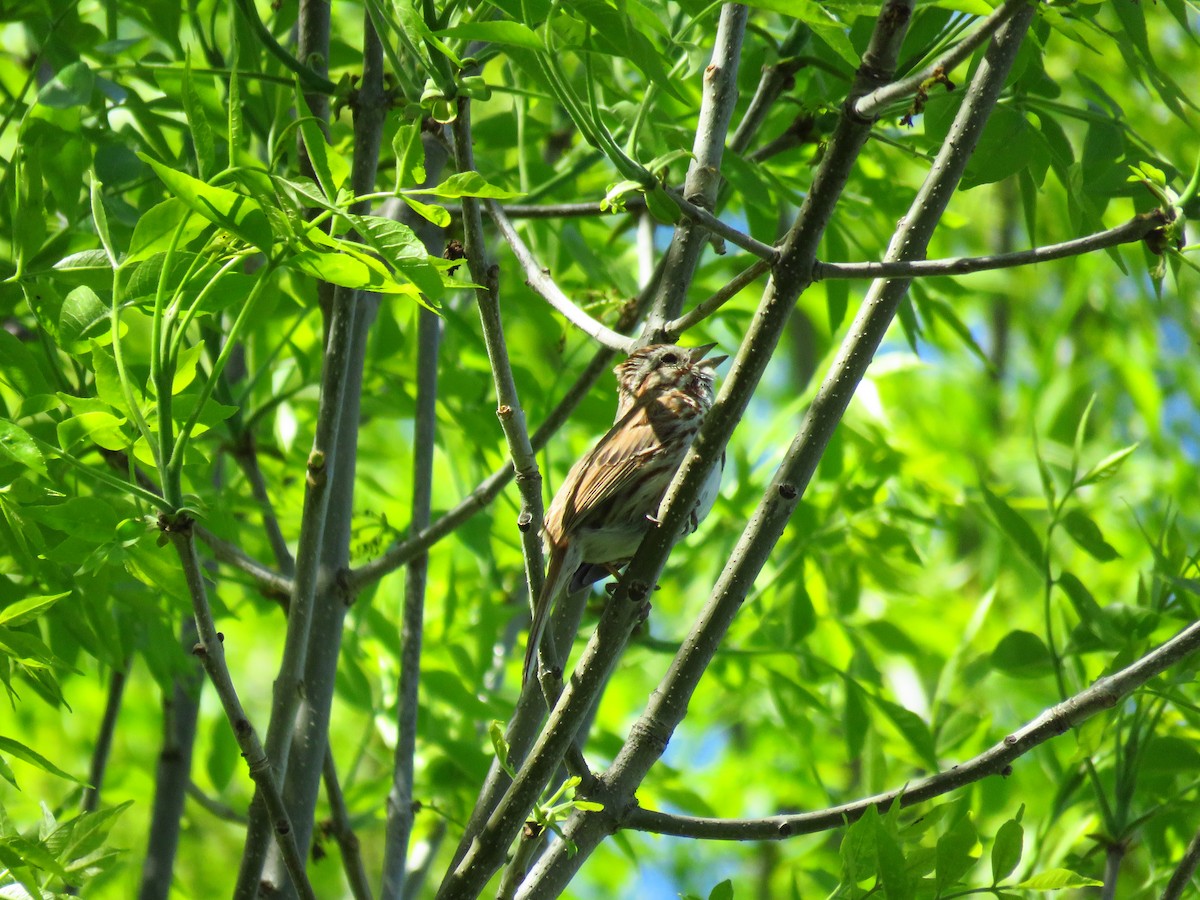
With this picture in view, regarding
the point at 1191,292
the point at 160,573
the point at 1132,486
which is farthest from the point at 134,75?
the point at 1191,292

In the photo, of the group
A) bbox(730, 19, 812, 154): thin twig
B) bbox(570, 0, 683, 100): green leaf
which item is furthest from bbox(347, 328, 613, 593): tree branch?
bbox(570, 0, 683, 100): green leaf

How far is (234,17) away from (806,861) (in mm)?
3614

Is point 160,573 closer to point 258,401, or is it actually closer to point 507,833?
point 507,833

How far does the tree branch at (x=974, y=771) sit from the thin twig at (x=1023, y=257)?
2.94 ft

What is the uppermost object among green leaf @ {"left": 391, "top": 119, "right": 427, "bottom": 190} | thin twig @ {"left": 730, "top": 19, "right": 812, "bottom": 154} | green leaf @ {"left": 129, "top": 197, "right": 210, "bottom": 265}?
thin twig @ {"left": 730, "top": 19, "right": 812, "bottom": 154}

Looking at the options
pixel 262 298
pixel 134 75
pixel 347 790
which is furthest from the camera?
pixel 347 790

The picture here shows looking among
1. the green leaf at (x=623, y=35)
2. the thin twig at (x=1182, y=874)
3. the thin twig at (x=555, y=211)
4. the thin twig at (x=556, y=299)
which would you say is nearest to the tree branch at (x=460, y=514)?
the thin twig at (x=555, y=211)

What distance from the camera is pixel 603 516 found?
430cm

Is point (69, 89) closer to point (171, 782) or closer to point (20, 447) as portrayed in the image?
point (20, 447)

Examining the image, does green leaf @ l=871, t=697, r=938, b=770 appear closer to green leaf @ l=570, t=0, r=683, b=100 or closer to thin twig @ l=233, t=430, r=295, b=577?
thin twig @ l=233, t=430, r=295, b=577

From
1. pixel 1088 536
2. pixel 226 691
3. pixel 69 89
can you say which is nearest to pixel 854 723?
pixel 1088 536

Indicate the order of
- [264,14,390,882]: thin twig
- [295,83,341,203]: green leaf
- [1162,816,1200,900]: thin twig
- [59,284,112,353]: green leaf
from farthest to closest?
[264,14,390,882]: thin twig → [1162,816,1200,900]: thin twig → [59,284,112,353]: green leaf → [295,83,341,203]: green leaf

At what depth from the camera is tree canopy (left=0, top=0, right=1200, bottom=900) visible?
2.31 metres

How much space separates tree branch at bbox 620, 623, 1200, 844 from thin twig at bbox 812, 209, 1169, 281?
90cm
